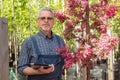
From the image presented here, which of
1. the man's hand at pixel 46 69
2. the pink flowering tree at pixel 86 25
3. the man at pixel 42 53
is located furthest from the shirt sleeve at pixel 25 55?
the pink flowering tree at pixel 86 25

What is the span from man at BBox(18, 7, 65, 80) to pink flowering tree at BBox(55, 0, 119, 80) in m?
0.26

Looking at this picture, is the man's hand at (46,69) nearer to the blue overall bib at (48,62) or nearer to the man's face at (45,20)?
the blue overall bib at (48,62)

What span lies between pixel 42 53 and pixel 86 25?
791 mm

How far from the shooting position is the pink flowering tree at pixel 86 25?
127 inches

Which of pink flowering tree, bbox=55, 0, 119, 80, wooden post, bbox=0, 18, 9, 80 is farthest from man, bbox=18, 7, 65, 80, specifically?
wooden post, bbox=0, 18, 9, 80

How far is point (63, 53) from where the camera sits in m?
3.12

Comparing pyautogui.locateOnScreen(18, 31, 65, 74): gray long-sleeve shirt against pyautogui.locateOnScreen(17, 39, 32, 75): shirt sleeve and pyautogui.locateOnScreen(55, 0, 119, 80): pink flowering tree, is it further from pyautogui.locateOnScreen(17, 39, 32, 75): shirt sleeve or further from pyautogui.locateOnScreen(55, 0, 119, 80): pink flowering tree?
pyautogui.locateOnScreen(55, 0, 119, 80): pink flowering tree

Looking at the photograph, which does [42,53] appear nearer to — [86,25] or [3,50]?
[3,50]

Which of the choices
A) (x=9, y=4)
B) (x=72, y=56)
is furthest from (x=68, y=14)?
(x=9, y=4)

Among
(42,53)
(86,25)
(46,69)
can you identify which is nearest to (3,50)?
(46,69)

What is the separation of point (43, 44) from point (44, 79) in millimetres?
309

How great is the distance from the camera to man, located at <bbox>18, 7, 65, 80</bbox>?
2764 millimetres

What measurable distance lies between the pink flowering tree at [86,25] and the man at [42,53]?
26 centimetres

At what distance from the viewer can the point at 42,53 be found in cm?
285
